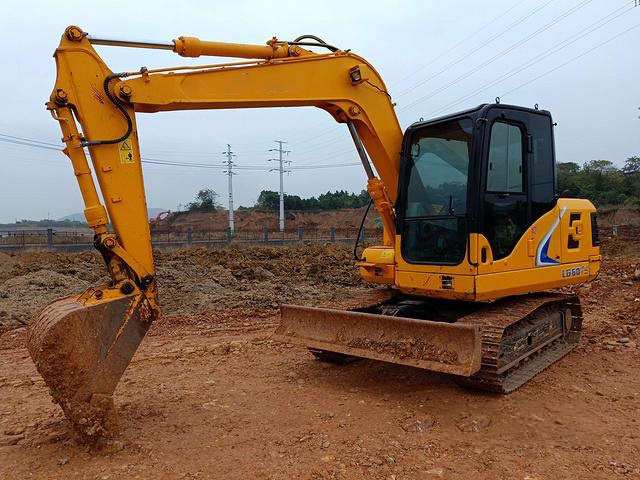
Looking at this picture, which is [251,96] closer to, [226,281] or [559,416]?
[559,416]

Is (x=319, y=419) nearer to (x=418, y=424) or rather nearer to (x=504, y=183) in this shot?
(x=418, y=424)

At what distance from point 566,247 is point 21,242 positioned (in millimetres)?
18671

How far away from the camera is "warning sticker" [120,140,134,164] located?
4.04 m

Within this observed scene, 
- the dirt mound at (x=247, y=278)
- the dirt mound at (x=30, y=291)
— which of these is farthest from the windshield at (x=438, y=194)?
the dirt mound at (x=30, y=291)

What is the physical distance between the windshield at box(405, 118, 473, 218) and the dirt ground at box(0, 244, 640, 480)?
1.72m

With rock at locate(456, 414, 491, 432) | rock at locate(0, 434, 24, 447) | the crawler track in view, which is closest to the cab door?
the crawler track

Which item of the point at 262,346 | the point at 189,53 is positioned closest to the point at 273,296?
the point at 262,346

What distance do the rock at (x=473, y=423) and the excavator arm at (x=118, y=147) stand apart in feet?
8.42

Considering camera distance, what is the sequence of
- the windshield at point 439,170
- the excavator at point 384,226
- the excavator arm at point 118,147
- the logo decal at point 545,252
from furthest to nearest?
the logo decal at point 545,252
the windshield at point 439,170
the excavator at point 384,226
the excavator arm at point 118,147

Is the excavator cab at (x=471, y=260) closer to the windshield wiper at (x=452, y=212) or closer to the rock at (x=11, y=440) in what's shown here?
the windshield wiper at (x=452, y=212)

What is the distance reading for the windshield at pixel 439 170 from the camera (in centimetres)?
485

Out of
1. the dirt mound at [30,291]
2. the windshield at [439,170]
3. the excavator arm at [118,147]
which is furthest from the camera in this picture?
the dirt mound at [30,291]

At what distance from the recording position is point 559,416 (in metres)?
4.32

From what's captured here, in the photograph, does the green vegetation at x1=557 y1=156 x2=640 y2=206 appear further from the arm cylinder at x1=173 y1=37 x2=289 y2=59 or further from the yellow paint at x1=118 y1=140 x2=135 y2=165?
the yellow paint at x1=118 y1=140 x2=135 y2=165
